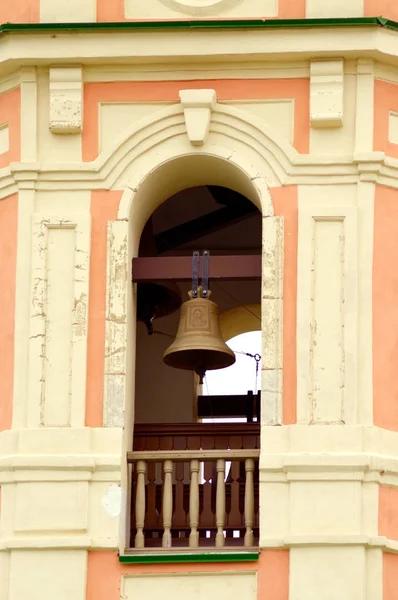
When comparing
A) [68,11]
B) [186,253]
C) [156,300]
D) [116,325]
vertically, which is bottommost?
[116,325]

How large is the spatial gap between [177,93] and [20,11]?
129 centimetres

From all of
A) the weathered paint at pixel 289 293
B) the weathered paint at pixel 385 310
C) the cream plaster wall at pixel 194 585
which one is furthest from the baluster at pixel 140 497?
the weathered paint at pixel 385 310

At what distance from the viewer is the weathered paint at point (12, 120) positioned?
2286cm

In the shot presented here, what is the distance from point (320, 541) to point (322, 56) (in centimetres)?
342

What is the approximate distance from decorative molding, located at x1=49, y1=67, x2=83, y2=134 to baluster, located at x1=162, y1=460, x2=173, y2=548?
8.00 ft

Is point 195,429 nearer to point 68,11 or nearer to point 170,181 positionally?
point 170,181

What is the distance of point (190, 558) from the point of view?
21656 millimetres

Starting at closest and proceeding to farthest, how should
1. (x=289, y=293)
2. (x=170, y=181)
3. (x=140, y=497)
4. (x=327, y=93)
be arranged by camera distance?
(x=140, y=497) < (x=289, y=293) < (x=327, y=93) < (x=170, y=181)

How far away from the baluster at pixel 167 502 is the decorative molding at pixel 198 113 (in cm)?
225

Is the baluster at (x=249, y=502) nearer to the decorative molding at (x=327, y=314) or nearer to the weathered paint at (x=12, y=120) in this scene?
the decorative molding at (x=327, y=314)

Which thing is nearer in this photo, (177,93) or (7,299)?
(7,299)

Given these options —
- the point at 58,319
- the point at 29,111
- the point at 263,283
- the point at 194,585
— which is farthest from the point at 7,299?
the point at 194,585

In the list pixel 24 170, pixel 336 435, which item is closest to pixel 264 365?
pixel 336 435

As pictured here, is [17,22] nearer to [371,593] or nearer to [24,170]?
[24,170]
